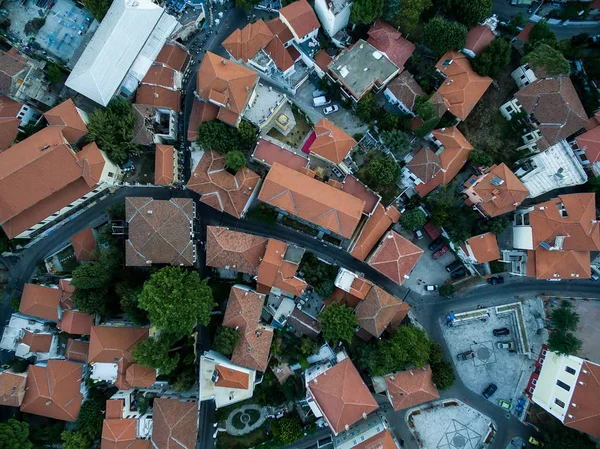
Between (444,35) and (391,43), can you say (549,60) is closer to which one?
(444,35)

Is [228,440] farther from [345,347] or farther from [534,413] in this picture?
[534,413]

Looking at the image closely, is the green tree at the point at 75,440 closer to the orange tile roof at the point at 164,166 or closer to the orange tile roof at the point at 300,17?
the orange tile roof at the point at 164,166

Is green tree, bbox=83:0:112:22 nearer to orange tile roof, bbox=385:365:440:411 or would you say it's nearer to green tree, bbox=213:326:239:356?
green tree, bbox=213:326:239:356

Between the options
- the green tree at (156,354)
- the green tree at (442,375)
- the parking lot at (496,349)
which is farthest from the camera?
the parking lot at (496,349)

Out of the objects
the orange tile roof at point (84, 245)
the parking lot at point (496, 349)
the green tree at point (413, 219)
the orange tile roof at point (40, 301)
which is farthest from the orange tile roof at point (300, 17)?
the orange tile roof at point (40, 301)

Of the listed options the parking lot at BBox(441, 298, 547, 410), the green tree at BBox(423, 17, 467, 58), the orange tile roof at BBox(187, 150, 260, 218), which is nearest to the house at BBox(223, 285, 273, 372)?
the orange tile roof at BBox(187, 150, 260, 218)

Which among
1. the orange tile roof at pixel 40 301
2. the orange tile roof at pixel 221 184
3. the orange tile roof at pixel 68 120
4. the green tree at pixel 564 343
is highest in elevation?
the green tree at pixel 564 343
